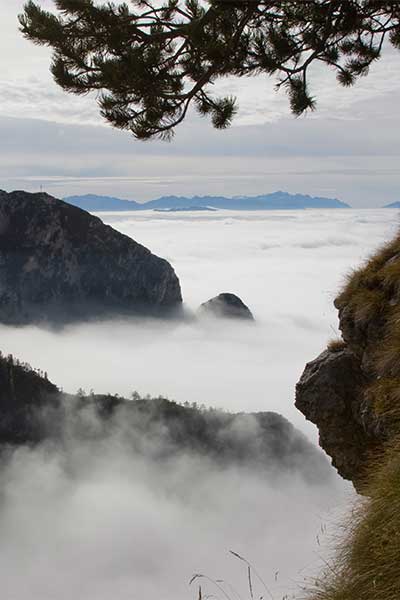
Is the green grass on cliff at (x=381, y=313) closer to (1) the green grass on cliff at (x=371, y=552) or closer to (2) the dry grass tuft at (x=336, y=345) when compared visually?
(2) the dry grass tuft at (x=336, y=345)

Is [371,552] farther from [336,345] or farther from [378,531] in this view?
[336,345]

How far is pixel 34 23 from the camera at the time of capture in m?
13.9

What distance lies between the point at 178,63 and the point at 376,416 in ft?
34.4

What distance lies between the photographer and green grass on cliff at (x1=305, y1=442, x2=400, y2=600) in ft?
16.7

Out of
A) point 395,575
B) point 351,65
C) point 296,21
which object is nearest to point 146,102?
point 296,21

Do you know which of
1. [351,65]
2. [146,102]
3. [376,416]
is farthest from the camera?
[351,65]

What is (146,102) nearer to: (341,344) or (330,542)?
(341,344)

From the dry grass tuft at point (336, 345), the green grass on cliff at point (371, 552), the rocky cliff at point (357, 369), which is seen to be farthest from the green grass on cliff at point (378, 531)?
the dry grass tuft at point (336, 345)

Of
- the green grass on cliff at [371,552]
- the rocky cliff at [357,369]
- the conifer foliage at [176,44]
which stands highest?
the conifer foliage at [176,44]

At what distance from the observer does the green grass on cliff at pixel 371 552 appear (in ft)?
16.7

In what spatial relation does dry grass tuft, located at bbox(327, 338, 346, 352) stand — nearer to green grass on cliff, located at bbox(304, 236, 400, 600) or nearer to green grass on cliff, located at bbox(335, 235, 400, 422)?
green grass on cliff, located at bbox(335, 235, 400, 422)

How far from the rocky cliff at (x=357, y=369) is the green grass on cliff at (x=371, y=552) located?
5101mm

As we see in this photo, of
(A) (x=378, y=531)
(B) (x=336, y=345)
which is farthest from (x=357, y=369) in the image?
(A) (x=378, y=531)

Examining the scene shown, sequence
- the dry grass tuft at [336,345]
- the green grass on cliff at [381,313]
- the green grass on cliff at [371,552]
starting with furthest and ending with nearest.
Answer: the dry grass tuft at [336,345]
the green grass on cliff at [381,313]
the green grass on cliff at [371,552]
